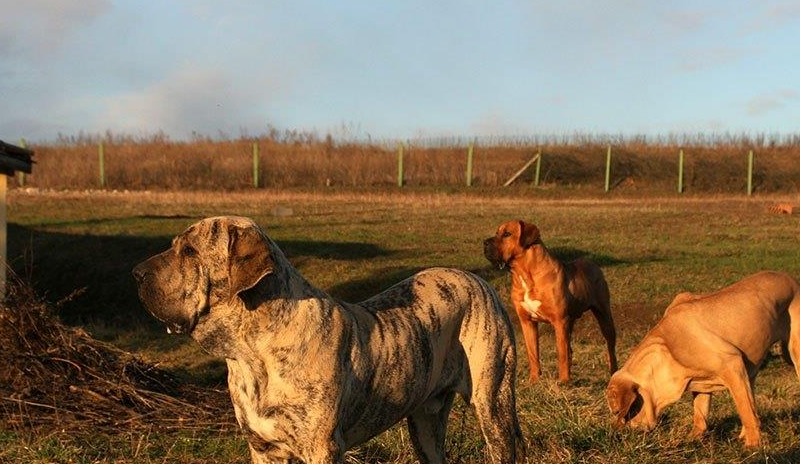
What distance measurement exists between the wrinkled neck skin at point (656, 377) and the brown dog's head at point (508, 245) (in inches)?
137

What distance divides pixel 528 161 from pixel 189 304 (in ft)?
137

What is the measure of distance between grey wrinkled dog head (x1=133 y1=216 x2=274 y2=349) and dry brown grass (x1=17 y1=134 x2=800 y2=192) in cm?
3769

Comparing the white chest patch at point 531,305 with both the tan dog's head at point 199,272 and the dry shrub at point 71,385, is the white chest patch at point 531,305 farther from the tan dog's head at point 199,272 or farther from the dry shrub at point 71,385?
the tan dog's head at point 199,272

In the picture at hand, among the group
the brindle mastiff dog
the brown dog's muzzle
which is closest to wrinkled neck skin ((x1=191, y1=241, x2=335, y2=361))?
the brindle mastiff dog

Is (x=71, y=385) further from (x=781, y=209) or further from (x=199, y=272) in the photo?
(x=781, y=209)

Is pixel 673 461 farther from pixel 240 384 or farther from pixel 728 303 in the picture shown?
pixel 240 384

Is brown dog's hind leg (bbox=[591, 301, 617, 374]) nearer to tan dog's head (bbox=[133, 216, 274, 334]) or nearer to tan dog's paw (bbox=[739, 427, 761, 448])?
tan dog's paw (bbox=[739, 427, 761, 448])

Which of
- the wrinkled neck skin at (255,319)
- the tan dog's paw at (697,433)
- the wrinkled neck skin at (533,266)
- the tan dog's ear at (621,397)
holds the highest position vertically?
the wrinkled neck skin at (255,319)

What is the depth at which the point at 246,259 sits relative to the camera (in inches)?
175

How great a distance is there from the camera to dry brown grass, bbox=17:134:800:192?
4431 cm

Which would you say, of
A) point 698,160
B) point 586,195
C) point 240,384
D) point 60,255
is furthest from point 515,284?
point 698,160

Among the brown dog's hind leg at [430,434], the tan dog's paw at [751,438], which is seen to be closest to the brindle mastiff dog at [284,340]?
the brown dog's hind leg at [430,434]

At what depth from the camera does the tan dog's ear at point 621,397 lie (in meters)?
8.62

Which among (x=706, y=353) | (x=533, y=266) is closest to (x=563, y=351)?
(x=533, y=266)
